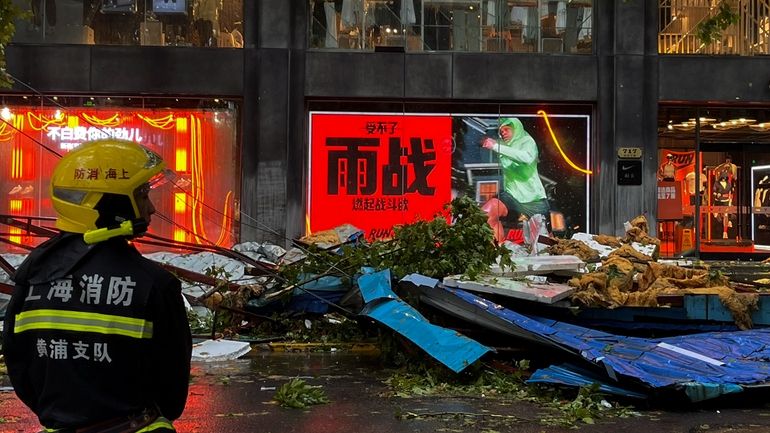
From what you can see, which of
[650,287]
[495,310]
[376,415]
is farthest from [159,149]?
[376,415]

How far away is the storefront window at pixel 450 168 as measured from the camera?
1706 cm

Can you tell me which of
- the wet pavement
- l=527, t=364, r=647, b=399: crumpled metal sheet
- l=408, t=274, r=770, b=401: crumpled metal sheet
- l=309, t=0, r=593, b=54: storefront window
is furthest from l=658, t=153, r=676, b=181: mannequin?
l=527, t=364, r=647, b=399: crumpled metal sheet

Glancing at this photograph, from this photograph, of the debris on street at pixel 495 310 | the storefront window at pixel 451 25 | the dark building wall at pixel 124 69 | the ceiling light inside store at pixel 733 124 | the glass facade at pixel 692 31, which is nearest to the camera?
the debris on street at pixel 495 310

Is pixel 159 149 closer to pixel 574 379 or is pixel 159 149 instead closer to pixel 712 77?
pixel 712 77

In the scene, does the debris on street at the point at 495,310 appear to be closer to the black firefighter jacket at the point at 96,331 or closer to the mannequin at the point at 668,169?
the black firefighter jacket at the point at 96,331

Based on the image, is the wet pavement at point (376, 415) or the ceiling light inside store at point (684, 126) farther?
the ceiling light inside store at point (684, 126)

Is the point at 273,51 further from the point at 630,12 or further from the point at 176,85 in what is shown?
the point at 630,12

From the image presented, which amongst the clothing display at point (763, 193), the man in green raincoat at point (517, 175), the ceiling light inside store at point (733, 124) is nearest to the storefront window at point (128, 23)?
the man in green raincoat at point (517, 175)

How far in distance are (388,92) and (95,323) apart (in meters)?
14.8

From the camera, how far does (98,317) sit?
2.57 metres

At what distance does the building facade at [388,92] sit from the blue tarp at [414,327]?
8521 mm

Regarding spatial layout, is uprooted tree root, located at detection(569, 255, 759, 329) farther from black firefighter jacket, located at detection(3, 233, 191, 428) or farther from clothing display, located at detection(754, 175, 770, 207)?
clothing display, located at detection(754, 175, 770, 207)

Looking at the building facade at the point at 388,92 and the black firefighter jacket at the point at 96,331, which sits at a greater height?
the building facade at the point at 388,92

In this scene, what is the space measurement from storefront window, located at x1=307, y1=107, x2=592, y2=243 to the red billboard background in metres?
0.02
